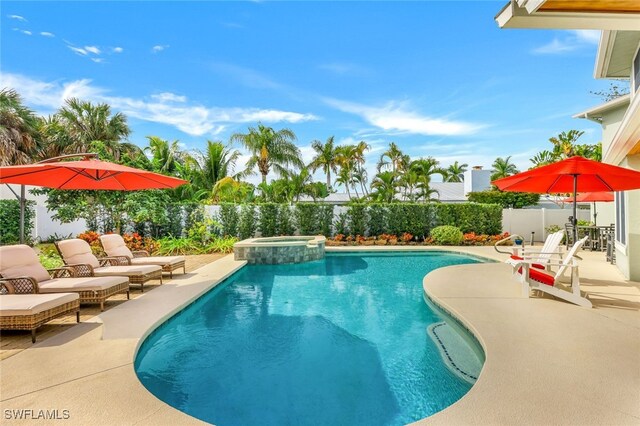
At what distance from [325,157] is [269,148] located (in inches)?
225

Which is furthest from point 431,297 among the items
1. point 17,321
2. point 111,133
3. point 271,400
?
point 111,133

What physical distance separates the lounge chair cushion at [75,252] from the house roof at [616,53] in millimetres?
11859

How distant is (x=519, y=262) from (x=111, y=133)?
2585 centimetres

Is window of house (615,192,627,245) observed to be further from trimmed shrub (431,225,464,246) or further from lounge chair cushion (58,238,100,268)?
lounge chair cushion (58,238,100,268)

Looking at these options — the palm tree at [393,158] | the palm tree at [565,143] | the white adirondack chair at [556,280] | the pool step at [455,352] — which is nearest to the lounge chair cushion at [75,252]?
the pool step at [455,352]

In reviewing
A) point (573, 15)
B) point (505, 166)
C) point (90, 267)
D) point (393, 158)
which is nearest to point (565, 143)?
point (393, 158)

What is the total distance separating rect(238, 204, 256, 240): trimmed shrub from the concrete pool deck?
10773 millimetres

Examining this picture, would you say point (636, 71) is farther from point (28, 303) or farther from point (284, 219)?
point (284, 219)

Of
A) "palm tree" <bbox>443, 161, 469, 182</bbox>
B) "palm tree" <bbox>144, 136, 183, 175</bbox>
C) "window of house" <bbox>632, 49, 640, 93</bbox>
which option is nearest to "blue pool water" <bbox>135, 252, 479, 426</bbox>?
"window of house" <bbox>632, 49, 640, 93</bbox>

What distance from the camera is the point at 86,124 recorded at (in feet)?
77.2

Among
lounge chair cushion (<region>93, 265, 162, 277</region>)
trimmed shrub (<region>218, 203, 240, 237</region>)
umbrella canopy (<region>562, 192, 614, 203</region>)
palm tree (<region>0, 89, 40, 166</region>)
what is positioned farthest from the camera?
trimmed shrub (<region>218, 203, 240, 237</region>)

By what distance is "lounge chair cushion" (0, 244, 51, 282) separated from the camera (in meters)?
5.64

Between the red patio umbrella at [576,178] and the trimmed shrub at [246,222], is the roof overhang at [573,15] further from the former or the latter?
the trimmed shrub at [246,222]

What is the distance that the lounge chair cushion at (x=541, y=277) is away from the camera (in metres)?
6.23
